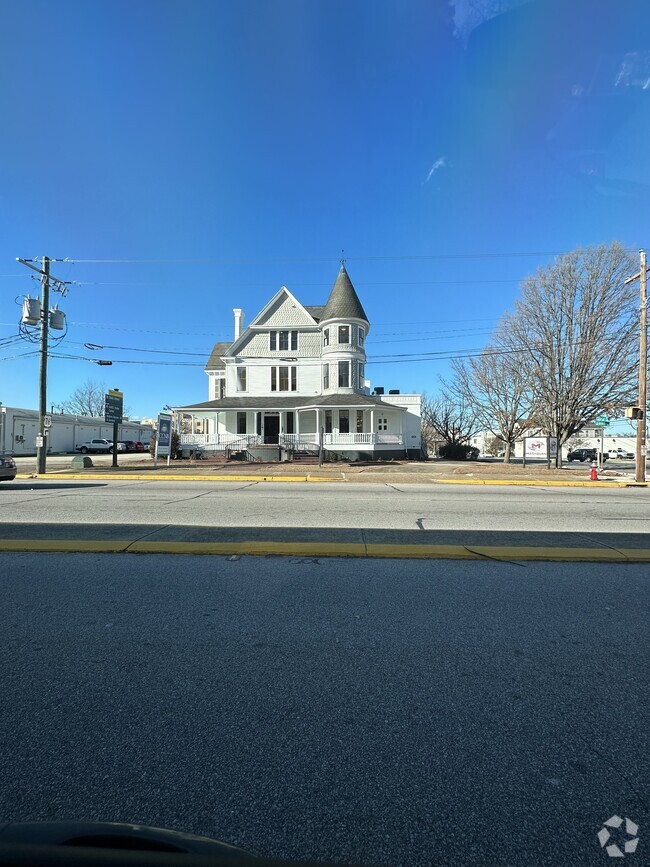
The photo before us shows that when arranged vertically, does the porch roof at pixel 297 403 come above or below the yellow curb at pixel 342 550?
above

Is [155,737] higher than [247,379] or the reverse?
the reverse

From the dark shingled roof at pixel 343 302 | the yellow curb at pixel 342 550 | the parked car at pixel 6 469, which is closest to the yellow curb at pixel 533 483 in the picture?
the yellow curb at pixel 342 550

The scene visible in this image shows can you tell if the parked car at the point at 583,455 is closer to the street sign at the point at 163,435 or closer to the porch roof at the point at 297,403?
the porch roof at the point at 297,403

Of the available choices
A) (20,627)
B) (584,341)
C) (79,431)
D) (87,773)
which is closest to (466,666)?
(87,773)

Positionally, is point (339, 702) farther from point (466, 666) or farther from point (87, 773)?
point (87, 773)

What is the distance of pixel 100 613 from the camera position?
4004 mm

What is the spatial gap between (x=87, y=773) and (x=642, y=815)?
253cm

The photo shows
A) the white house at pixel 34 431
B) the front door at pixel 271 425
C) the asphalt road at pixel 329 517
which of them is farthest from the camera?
the white house at pixel 34 431

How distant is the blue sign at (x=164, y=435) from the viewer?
23.8 metres

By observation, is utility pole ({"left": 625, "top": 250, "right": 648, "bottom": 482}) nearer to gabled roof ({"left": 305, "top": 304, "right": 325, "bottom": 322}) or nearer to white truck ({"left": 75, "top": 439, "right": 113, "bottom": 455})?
gabled roof ({"left": 305, "top": 304, "right": 325, "bottom": 322})

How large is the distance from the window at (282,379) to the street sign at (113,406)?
11.2 m

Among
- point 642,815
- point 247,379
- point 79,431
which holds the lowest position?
point 642,815

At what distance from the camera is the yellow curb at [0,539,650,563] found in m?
5.81

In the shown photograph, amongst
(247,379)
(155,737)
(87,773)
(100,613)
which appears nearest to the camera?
(87,773)
